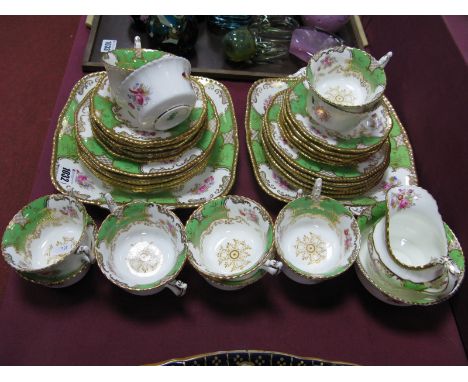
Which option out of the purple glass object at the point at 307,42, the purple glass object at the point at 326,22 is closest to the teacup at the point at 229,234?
the purple glass object at the point at 307,42

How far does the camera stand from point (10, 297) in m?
0.88

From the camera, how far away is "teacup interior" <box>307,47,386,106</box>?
968 millimetres

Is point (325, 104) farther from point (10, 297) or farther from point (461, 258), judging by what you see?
point (10, 297)

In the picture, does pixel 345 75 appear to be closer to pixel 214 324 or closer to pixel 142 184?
pixel 142 184

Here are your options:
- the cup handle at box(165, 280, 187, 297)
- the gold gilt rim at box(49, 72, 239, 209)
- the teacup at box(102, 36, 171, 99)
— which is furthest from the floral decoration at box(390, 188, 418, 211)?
the teacup at box(102, 36, 171, 99)

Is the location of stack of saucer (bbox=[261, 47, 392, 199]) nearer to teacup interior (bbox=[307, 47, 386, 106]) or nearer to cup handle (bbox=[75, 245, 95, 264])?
teacup interior (bbox=[307, 47, 386, 106])

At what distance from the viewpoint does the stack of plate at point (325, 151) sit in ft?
3.02

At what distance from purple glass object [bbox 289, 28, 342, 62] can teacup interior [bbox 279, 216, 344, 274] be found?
57 centimetres

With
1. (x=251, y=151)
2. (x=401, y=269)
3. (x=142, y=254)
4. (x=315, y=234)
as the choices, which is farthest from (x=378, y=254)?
(x=142, y=254)

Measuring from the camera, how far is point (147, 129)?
0.88 metres

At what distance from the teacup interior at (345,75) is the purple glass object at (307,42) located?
0.87 feet

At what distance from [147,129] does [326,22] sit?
74cm

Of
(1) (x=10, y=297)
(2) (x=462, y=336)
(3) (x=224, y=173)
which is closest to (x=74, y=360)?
(1) (x=10, y=297)

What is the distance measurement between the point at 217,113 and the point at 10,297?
2.03 feet
